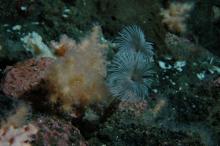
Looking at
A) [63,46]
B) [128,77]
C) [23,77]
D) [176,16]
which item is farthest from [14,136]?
[176,16]

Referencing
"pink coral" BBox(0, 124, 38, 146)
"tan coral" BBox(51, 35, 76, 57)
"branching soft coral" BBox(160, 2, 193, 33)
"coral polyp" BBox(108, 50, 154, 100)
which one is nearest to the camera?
"pink coral" BBox(0, 124, 38, 146)

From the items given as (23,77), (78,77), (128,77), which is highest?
(128,77)

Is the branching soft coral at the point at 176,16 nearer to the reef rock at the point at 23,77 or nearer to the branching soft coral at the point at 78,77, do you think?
the branching soft coral at the point at 78,77

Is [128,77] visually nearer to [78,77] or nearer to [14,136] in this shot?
[78,77]

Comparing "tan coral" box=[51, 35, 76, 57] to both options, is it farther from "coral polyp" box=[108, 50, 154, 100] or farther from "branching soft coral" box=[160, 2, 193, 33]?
"branching soft coral" box=[160, 2, 193, 33]

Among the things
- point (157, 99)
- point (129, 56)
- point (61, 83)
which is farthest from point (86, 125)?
point (157, 99)

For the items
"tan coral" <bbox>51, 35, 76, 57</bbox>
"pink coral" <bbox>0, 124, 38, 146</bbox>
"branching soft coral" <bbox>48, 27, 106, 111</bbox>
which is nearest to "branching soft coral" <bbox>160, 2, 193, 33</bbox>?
"tan coral" <bbox>51, 35, 76, 57</bbox>
